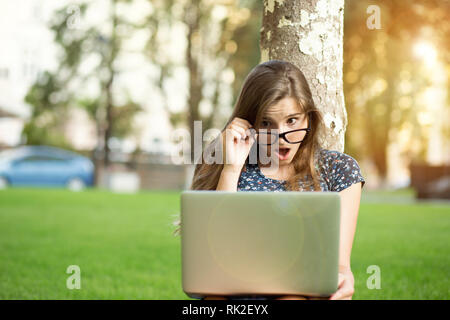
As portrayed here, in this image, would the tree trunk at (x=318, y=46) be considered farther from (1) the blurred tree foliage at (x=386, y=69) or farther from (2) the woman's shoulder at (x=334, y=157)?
(1) the blurred tree foliage at (x=386, y=69)

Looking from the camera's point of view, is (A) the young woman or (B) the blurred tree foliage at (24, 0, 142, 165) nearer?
(A) the young woman

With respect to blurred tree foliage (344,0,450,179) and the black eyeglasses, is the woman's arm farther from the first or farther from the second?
blurred tree foliage (344,0,450,179)

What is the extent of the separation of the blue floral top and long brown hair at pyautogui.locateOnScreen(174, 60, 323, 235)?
0.11ft

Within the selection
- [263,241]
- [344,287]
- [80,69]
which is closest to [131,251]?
[344,287]

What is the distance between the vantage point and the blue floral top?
241 centimetres

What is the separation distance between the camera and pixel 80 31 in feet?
69.4

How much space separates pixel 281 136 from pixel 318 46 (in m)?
0.91

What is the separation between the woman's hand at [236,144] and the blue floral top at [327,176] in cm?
25

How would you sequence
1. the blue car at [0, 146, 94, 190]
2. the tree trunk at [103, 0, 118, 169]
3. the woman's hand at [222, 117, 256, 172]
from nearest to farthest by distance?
the woman's hand at [222, 117, 256, 172], the blue car at [0, 146, 94, 190], the tree trunk at [103, 0, 118, 169]

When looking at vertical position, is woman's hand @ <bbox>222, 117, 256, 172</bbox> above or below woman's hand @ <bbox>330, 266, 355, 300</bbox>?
above

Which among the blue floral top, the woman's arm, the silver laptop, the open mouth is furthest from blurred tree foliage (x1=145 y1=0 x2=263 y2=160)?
the silver laptop

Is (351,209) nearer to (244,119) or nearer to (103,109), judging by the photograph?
(244,119)

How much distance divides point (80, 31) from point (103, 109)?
373cm

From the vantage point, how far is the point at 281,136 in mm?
2498
